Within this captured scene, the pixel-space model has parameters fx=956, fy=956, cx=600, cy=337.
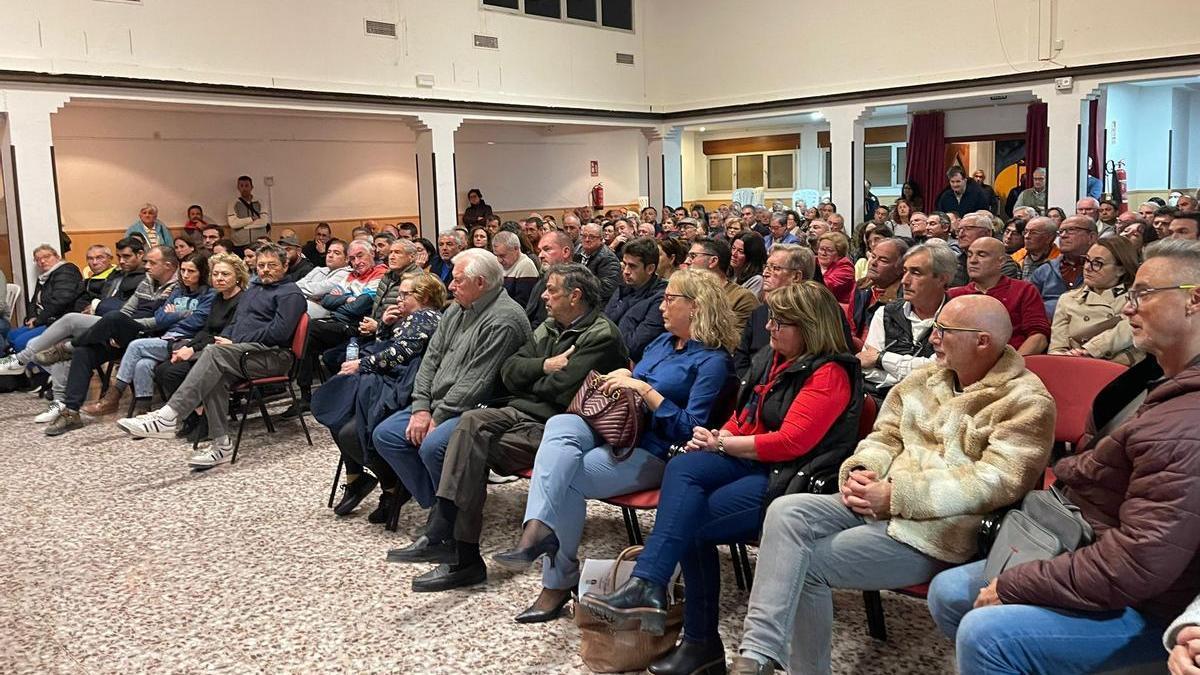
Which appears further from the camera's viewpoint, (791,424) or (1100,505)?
(791,424)

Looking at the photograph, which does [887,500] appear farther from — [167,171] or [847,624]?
[167,171]

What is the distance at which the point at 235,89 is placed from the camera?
11.5m

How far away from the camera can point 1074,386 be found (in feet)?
10.5

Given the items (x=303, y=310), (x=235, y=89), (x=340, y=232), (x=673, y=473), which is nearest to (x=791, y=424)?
(x=673, y=473)

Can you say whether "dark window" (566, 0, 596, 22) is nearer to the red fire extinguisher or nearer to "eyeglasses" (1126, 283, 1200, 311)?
the red fire extinguisher

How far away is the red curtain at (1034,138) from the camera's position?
15.7 metres

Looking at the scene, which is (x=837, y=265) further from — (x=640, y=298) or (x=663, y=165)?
(x=663, y=165)

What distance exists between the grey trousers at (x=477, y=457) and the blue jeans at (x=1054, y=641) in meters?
1.97

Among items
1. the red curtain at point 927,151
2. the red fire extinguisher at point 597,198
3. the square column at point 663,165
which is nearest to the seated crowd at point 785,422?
the square column at point 663,165

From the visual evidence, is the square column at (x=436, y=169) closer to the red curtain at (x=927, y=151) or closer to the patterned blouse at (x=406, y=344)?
the red curtain at (x=927, y=151)

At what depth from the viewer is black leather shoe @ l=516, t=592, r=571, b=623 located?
337 cm

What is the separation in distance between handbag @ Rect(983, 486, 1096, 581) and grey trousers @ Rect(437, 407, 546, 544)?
6.13 feet

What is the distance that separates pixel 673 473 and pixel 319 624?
1.43 metres

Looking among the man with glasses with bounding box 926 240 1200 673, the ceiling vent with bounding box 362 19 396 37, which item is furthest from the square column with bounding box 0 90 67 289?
the man with glasses with bounding box 926 240 1200 673
